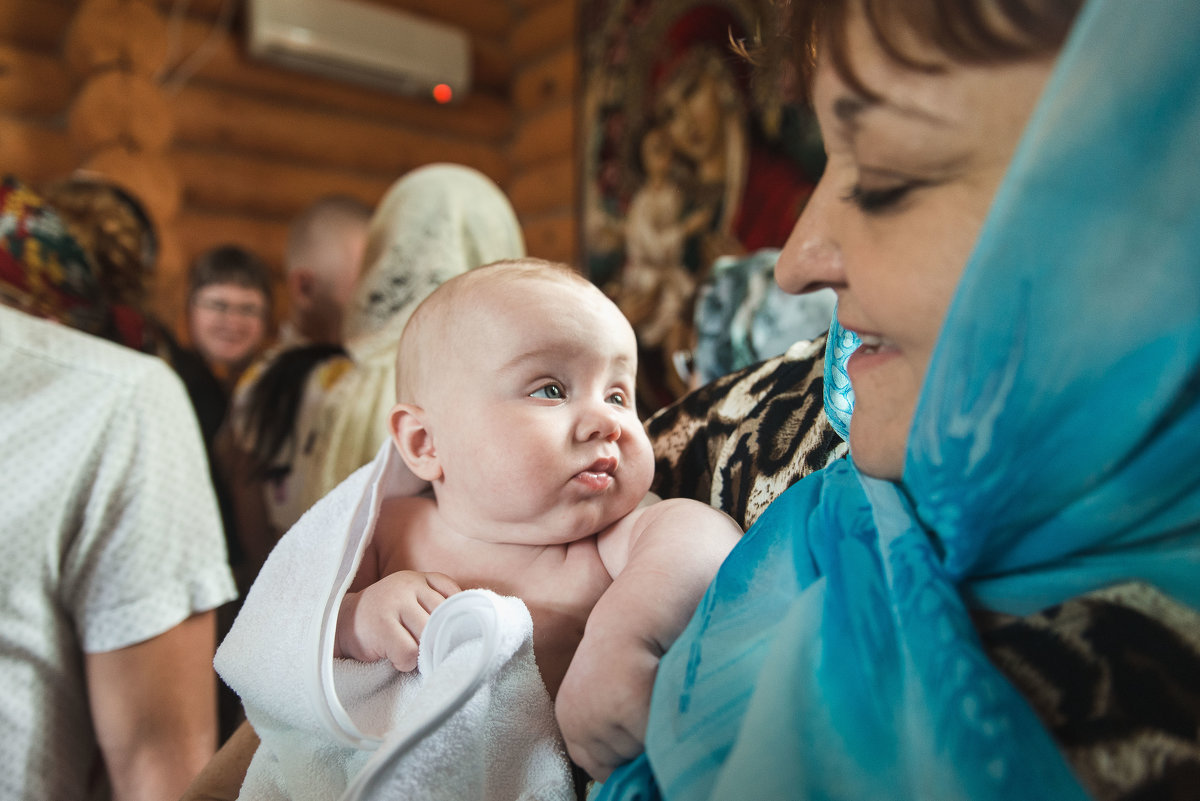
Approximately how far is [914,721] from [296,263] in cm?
242

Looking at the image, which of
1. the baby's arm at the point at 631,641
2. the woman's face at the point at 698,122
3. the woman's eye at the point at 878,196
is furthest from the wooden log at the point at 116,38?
the woman's eye at the point at 878,196

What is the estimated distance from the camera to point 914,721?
1.23 ft

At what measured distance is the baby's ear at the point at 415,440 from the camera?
2.55 ft

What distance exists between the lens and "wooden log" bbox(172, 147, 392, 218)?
399 cm

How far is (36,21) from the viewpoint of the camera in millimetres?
3676

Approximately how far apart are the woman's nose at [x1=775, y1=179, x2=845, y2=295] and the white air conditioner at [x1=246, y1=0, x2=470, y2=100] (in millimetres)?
4251

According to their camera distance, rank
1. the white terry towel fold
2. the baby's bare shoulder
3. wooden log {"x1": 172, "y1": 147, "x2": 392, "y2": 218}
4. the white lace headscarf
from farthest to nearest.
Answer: wooden log {"x1": 172, "y1": 147, "x2": 392, "y2": 218}
the white lace headscarf
the baby's bare shoulder
the white terry towel fold

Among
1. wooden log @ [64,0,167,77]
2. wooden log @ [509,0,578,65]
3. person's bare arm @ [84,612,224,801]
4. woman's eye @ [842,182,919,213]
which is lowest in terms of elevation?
person's bare arm @ [84,612,224,801]

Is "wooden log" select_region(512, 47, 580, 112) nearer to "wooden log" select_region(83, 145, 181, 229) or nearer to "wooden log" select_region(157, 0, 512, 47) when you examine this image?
"wooden log" select_region(157, 0, 512, 47)

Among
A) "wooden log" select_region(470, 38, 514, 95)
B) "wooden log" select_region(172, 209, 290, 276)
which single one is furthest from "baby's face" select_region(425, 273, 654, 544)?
"wooden log" select_region(470, 38, 514, 95)

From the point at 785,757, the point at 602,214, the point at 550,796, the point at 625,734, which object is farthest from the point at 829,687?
the point at 602,214

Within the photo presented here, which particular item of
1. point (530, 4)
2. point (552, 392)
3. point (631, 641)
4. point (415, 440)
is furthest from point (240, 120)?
point (631, 641)

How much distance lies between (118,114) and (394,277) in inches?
103

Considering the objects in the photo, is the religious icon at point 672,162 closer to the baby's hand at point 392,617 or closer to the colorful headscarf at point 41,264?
the colorful headscarf at point 41,264
